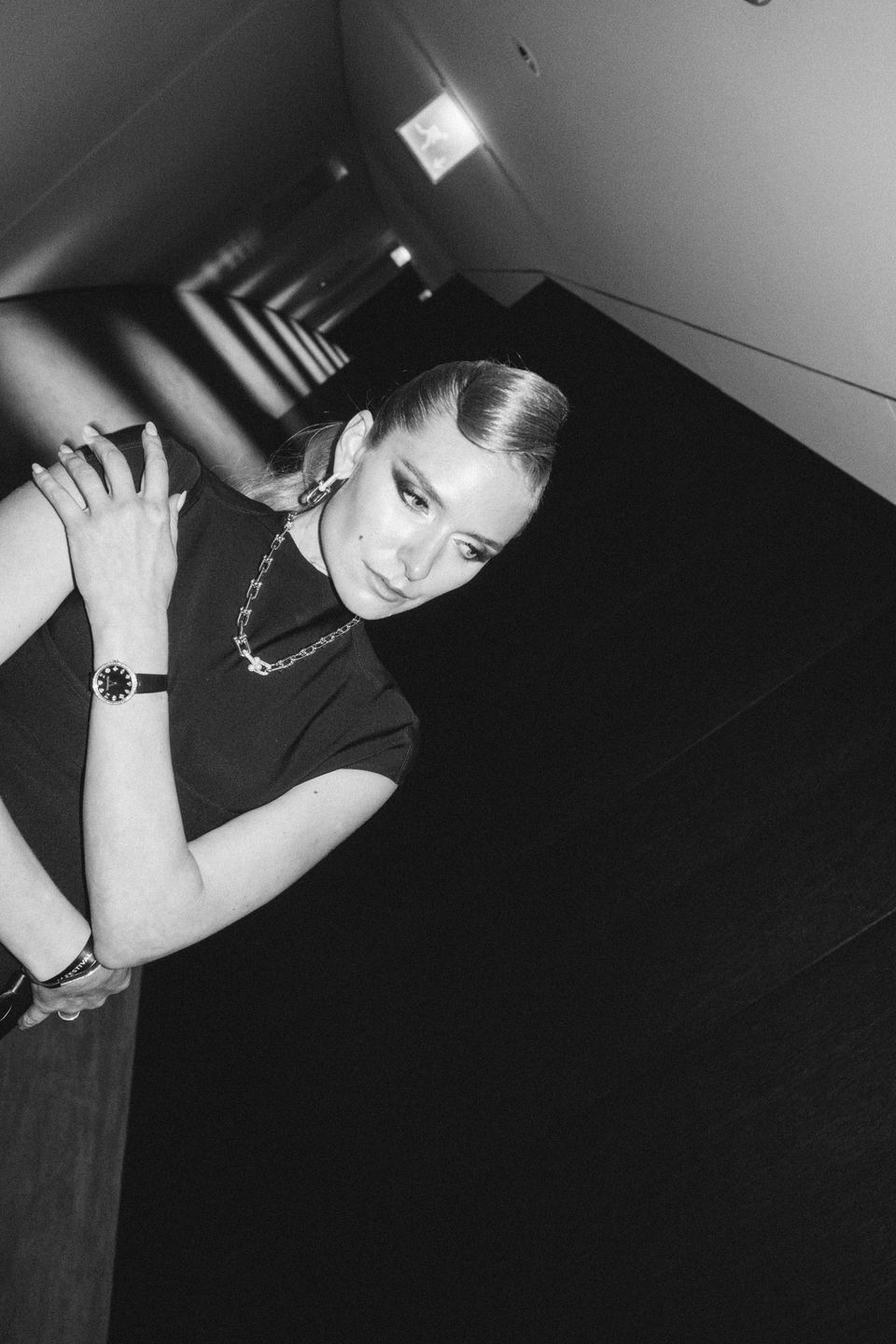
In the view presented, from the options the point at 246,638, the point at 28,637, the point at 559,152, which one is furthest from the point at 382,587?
the point at 559,152

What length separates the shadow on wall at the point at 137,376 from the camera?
3654 millimetres

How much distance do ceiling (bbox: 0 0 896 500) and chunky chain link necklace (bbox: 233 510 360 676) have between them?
44.2 inches

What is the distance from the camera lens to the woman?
3.02 ft

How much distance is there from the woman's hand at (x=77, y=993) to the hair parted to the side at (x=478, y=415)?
28.2 inches

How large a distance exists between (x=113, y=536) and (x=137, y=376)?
4262 mm

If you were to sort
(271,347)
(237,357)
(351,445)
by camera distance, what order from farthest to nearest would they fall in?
(271,347), (237,357), (351,445)

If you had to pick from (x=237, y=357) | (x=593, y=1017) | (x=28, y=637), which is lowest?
(x=593, y=1017)

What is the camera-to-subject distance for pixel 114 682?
2.96 feet

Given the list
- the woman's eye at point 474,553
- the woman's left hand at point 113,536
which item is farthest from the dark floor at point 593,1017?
the woman's left hand at point 113,536

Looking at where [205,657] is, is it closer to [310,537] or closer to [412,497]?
[310,537]

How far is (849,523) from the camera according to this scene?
219 centimetres

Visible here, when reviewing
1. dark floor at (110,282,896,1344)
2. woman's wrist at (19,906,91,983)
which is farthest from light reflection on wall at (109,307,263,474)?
woman's wrist at (19,906,91,983)

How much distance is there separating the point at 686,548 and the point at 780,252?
0.85 metres

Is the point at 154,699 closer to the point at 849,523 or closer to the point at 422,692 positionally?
the point at 422,692
